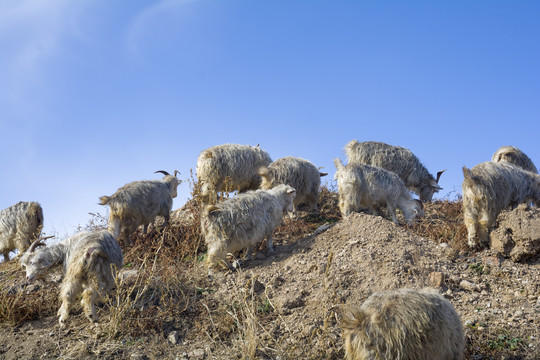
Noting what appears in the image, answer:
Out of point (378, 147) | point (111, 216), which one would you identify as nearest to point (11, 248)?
point (111, 216)

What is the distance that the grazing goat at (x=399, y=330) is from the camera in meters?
4.91

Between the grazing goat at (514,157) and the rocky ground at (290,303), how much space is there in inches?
162

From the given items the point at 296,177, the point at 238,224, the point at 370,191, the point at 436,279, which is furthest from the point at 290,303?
the point at 296,177

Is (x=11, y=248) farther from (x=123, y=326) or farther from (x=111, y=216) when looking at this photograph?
(x=123, y=326)

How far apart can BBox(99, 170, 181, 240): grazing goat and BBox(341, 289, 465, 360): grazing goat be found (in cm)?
631

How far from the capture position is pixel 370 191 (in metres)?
10.5

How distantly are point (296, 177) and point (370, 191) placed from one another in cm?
178

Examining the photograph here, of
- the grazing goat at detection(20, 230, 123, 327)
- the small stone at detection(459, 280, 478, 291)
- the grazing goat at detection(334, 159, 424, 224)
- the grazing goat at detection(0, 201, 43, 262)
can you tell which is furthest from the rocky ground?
the grazing goat at detection(0, 201, 43, 262)

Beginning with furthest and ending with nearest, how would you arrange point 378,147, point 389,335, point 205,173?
point 378,147 → point 205,173 → point 389,335

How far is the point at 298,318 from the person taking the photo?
7121 mm

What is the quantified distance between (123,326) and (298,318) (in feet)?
8.14

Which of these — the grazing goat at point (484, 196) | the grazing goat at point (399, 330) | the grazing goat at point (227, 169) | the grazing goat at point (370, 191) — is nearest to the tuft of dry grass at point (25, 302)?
the grazing goat at point (227, 169)

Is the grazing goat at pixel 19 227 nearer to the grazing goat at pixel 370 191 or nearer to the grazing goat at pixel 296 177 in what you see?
the grazing goat at pixel 296 177

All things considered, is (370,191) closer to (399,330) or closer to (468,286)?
(468,286)
